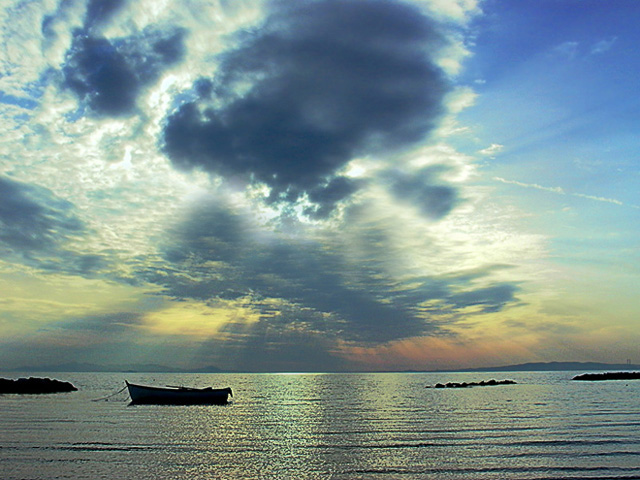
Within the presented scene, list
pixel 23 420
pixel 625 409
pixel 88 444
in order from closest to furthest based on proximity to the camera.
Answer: pixel 88 444
pixel 23 420
pixel 625 409

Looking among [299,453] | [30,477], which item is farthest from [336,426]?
[30,477]

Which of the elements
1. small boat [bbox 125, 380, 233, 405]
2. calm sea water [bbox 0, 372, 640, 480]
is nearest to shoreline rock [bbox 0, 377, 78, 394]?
small boat [bbox 125, 380, 233, 405]

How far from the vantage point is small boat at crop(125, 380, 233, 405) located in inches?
3182

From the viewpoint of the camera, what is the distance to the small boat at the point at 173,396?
3182 inches

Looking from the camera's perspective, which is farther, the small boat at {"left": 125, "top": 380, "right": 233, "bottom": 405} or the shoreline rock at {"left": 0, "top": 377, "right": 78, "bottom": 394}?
the shoreline rock at {"left": 0, "top": 377, "right": 78, "bottom": 394}

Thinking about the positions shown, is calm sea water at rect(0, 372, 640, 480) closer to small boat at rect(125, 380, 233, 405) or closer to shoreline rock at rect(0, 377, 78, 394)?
small boat at rect(125, 380, 233, 405)

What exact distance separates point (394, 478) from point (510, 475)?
22.3ft

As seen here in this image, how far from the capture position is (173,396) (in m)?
82.1

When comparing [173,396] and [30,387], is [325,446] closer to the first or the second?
[173,396]

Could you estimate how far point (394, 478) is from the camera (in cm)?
2739

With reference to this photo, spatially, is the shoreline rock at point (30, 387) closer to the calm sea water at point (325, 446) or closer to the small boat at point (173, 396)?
the small boat at point (173, 396)

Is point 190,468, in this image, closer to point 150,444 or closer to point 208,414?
point 150,444

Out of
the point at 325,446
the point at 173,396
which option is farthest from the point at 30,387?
the point at 325,446

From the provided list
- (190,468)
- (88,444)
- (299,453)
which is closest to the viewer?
(190,468)
